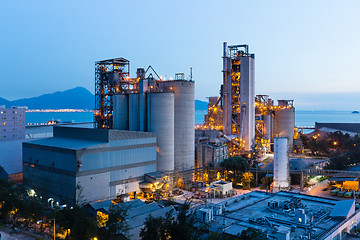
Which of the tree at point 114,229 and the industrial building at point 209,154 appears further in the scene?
the industrial building at point 209,154

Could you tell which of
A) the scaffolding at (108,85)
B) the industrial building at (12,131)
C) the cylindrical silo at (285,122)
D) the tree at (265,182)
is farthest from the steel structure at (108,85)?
the cylindrical silo at (285,122)

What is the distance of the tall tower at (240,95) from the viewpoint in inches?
2566

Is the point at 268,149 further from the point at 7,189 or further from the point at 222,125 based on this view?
the point at 7,189

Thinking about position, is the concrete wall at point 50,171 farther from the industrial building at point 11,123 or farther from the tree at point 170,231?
the industrial building at point 11,123

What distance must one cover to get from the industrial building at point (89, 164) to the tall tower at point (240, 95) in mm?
27365

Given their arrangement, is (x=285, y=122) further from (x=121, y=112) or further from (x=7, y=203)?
(x=7, y=203)

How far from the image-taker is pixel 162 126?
4556 cm

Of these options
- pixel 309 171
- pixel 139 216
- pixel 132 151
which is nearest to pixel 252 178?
pixel 309 171

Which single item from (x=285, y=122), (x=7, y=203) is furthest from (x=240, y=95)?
(x=7, y=203)

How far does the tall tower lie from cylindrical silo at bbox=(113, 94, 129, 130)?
24.4 metres

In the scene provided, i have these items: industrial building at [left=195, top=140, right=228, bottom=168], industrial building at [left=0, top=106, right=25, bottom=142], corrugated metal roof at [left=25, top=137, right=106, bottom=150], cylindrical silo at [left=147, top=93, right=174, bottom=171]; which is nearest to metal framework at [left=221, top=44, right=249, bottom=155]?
industrial building at [left=195, top=140, right=228, bottom=168]

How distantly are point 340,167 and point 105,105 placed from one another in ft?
133

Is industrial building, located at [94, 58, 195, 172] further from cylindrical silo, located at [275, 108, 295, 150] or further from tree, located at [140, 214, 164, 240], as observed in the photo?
cylindrical silo, located at [275, 108, 295, 150]

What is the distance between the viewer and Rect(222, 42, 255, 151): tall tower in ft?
214
